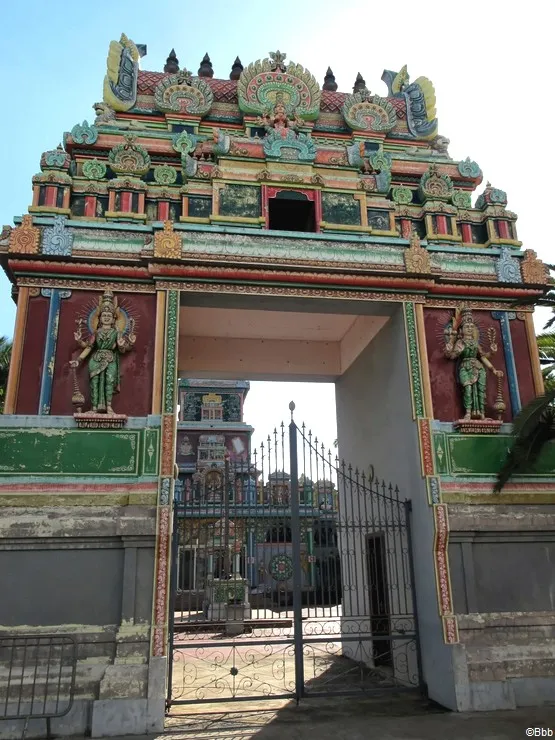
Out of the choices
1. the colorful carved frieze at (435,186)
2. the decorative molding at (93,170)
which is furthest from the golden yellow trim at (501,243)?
the decorative molding at (93,170)

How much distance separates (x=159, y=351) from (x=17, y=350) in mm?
2030

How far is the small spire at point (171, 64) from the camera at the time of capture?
13719mm

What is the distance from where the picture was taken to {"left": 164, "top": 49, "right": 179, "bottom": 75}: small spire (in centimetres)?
1372

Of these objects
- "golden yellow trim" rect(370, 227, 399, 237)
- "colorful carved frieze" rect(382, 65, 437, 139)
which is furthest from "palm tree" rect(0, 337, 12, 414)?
"colorful carved frieze" rect(382, 65, 437, 139)

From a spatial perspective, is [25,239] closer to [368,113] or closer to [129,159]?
[129,159]

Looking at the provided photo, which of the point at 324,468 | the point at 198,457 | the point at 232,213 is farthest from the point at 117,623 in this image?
the point at 198,457

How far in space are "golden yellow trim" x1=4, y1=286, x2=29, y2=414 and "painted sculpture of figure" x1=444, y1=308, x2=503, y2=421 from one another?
653 centimetres

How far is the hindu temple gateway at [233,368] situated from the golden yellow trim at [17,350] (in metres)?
0.04

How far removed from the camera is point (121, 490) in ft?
27.2

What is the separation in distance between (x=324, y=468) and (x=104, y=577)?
3755mm

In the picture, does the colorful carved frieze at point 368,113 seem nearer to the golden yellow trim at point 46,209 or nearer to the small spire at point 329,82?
the small spire at point 329,82

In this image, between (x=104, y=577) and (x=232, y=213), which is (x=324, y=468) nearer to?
(x=104, y=577)

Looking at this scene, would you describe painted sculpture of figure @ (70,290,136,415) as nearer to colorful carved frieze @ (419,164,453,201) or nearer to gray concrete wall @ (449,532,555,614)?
gray concrete wall @ (449,532,555,614)

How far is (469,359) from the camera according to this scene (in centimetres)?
970
